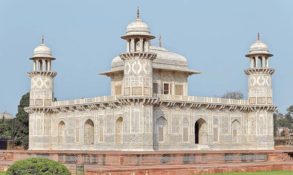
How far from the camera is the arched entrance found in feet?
121

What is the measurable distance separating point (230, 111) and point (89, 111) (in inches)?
376

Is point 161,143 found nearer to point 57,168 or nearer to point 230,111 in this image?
point 230,111

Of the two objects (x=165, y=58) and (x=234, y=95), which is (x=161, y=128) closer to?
(x=165, y=58)

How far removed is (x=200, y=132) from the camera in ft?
121

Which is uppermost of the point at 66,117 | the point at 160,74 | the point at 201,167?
the point at 160,74

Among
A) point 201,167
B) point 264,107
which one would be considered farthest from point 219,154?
point 264,107

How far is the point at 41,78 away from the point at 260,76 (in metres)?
15.4

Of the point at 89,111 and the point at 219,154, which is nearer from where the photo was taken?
the point at 219,154

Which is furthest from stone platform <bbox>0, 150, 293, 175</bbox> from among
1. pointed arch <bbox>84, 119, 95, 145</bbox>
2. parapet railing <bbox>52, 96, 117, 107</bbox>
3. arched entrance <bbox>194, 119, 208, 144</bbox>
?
parapet railing <bbox>52, 96, 117, 107</bbox>

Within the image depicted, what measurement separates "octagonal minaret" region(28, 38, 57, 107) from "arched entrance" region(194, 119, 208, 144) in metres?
10.6

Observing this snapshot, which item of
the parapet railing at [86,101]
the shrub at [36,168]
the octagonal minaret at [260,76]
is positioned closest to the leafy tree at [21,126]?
the parapet railing at [86,101]

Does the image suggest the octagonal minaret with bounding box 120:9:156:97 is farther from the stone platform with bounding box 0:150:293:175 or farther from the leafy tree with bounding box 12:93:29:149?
the leafy tree with bounding box 12:93:29:149

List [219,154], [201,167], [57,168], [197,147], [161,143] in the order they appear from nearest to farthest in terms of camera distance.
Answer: [57,168], [201,167], [219,154], [161,143], [197,147]

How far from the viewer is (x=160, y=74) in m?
37.0
